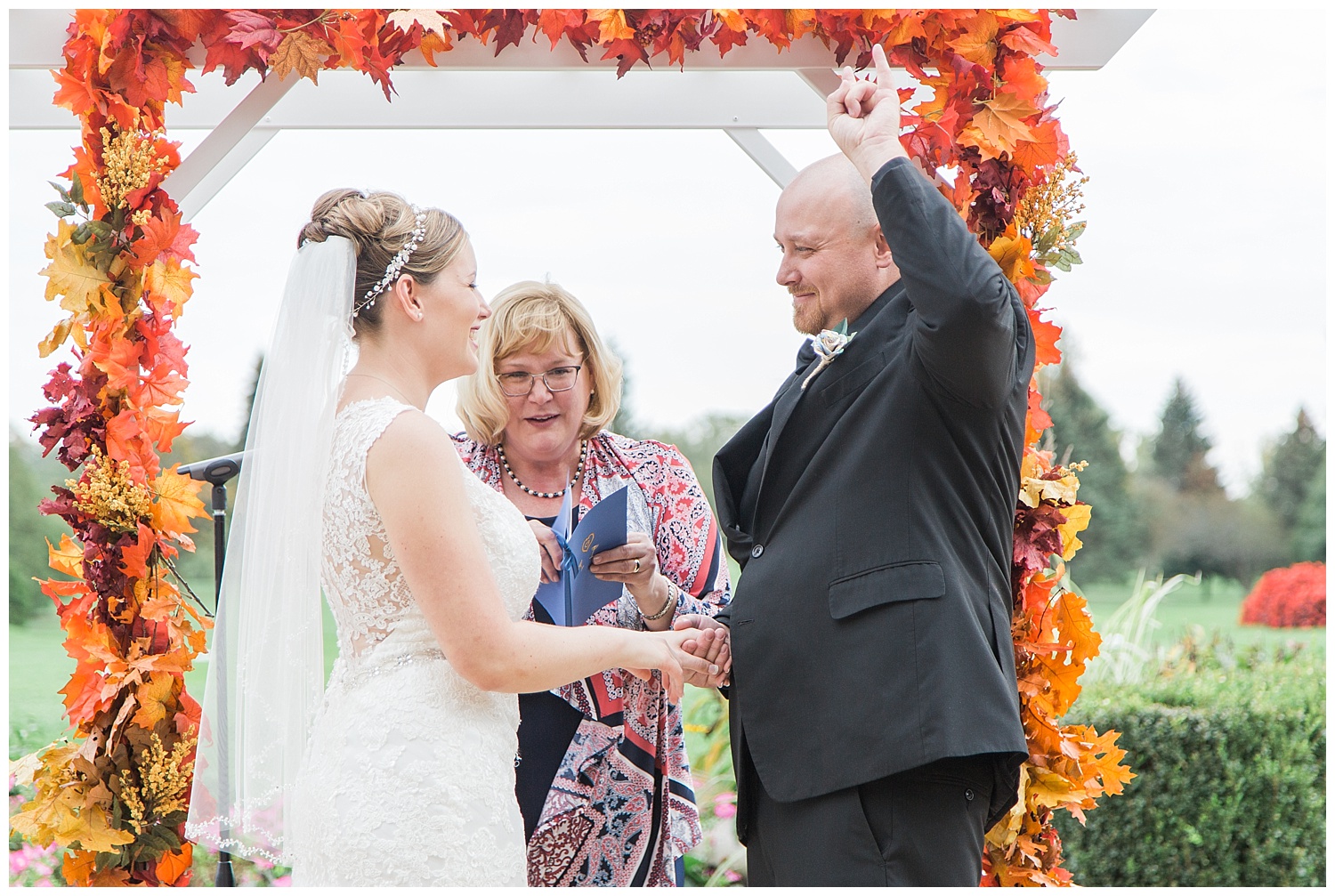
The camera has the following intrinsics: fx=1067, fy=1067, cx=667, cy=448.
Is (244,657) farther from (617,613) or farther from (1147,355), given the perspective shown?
(1147,355)

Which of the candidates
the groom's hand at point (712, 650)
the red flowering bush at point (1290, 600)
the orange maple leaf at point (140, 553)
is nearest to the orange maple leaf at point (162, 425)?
the orange maple leaf at point (140, 553)

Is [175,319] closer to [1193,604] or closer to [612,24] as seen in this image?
[612,24]

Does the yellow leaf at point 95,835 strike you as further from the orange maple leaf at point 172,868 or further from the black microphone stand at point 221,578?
the black microphone stand at point 221,578

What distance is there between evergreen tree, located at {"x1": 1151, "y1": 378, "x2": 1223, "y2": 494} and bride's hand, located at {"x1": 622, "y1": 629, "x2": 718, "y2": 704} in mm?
14086

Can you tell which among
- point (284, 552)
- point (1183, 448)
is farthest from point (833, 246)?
point (1183, 448)

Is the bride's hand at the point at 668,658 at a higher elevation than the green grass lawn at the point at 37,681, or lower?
lower

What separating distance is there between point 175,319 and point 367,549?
123 centimetres

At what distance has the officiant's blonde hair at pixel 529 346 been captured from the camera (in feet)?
10.3

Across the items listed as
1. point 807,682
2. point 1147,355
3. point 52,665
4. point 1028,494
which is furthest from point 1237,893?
point 1147,355

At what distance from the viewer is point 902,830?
2.21m

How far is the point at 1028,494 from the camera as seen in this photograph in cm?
287

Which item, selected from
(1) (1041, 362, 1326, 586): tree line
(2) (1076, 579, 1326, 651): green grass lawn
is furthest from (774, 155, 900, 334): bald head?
(1) (1041, 362, 1326, 586): tree line

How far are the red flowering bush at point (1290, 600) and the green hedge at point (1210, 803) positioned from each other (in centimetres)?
573

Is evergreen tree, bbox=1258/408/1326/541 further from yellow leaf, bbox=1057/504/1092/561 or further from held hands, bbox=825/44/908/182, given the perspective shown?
held hands, bbox=825/44/908/182
